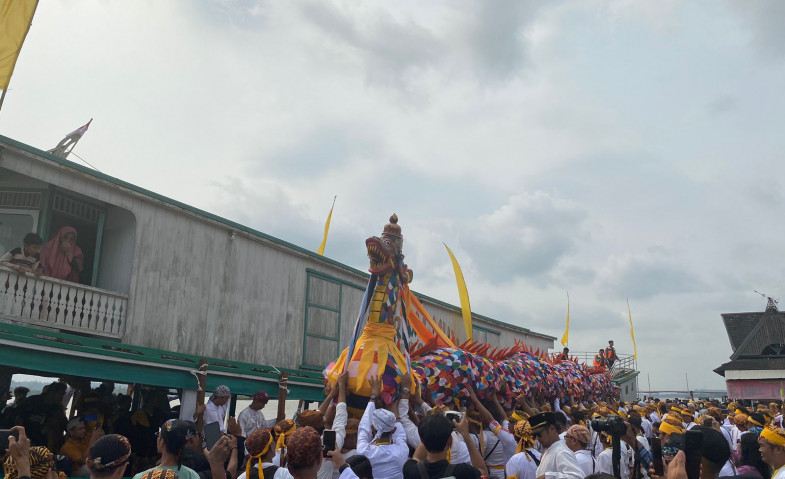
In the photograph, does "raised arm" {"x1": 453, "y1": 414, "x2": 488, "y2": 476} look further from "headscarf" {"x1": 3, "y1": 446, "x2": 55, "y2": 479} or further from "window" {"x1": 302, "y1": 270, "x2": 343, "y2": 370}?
"window" {"x1": 302, "y1": 270, "x2": 343, "y2": 370}

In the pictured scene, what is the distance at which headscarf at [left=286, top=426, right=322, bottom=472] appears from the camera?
3.43 m

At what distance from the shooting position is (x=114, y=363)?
7.37 metres

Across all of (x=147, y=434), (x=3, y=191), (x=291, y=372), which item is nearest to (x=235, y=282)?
(x=291, y=372)

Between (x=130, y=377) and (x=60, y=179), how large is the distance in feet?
8.85

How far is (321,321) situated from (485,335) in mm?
7983

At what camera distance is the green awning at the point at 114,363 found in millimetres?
6406

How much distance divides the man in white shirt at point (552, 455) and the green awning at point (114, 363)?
503 cm

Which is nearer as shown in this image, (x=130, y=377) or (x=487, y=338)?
(x=130, y=377)

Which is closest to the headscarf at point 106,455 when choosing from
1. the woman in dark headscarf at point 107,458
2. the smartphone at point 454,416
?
the woman in dark headscarf at point 107,458

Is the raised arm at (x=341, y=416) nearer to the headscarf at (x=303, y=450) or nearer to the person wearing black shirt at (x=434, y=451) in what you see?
the person wearing black shirt at (x=434, y=451)

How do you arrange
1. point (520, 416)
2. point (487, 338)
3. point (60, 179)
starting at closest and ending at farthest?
point (520, 416) < point (60, 179) < point (487, 338)

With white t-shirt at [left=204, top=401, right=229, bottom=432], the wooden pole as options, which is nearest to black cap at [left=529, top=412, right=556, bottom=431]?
white t-shirt at [left=204, top=401, right=229, bottom=432]

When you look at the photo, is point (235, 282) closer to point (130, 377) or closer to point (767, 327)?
point (130, 377)

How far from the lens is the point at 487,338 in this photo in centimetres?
1912
